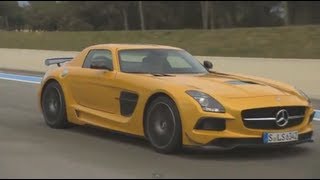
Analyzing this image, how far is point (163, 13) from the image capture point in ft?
217

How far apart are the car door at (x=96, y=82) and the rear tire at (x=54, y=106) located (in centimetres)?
36

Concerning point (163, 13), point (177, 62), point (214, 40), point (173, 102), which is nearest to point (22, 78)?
point (214, 40)

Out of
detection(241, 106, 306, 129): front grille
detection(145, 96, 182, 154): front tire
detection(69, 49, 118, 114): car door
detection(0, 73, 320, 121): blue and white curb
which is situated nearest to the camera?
detection(241, 106, 306, 129): front grille

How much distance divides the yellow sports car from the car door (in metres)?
0.01

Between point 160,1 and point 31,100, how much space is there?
49.1 m

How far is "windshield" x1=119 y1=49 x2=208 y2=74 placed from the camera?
9.54m

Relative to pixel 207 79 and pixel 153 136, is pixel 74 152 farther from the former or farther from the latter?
pixel 207 79

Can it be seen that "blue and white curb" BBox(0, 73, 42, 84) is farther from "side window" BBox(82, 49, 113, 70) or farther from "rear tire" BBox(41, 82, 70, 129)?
"side window" BBox(82, 49, 113, 70)

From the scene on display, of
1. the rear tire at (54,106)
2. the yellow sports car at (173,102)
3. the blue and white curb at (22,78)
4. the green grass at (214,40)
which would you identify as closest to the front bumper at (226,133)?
the yellow sports car at (173,102)

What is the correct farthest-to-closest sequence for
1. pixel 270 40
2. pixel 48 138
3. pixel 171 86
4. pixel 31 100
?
pixel 270 40, pixel 31 100, pixel 48 138, pixel 171 86

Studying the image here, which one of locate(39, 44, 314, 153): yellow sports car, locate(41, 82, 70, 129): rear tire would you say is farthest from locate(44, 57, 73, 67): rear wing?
locate(39, 44, 314, 153): yellow sports car

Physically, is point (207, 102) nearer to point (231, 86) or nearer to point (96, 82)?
point (231, 86)

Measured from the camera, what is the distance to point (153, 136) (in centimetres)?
870

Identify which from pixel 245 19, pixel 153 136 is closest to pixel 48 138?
pixel 153 136
